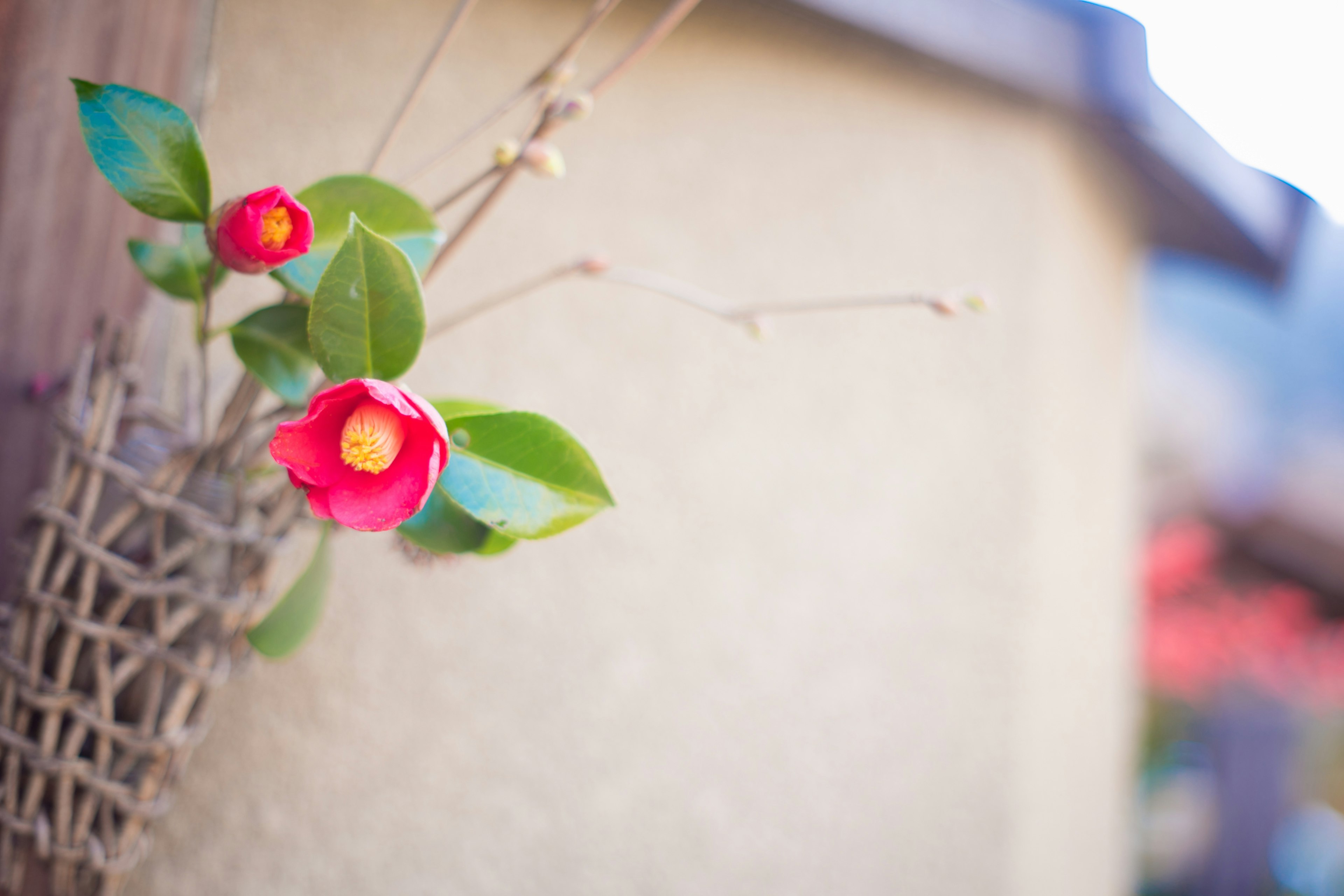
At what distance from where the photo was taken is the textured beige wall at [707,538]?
97cm

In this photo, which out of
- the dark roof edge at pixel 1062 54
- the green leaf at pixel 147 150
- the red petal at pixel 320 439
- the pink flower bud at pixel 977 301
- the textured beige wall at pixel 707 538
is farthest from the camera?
the dark roof edge at pixel 1062 54

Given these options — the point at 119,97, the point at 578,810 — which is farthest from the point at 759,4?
the point at 578,810

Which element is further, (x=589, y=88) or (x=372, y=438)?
(x=589, y=88)

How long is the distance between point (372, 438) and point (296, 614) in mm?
299

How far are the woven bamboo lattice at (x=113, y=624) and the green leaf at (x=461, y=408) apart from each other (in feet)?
0.62

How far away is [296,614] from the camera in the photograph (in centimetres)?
66

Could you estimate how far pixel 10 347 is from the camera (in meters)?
0.78

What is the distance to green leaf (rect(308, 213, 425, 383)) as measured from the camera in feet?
1.56

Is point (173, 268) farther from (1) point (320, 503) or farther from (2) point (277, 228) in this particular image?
(1) point (320, 503)

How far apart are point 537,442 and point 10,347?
0.59 meters

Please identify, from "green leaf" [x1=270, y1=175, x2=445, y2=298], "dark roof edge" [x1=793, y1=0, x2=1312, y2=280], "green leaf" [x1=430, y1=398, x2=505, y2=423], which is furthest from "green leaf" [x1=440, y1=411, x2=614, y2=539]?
"dark roof edge" [x1=793, y1=0, x2=1312, y2=280]

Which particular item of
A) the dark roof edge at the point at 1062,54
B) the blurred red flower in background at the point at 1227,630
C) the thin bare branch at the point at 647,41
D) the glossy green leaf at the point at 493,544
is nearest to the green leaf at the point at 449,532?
the glossy green leaf at the point at 493,544

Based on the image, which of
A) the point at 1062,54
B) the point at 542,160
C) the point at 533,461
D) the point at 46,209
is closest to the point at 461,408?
the point at 533,461

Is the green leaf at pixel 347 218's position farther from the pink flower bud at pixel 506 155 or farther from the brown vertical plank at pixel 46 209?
the brown vertical plank at pixel 46 209
